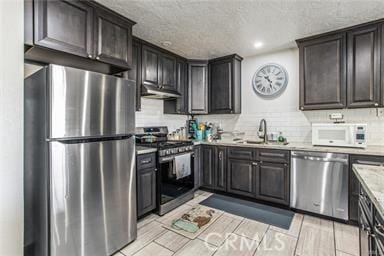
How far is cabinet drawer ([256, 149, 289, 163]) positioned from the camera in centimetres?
278

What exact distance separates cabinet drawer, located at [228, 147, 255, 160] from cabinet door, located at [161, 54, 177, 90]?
144 centimetres

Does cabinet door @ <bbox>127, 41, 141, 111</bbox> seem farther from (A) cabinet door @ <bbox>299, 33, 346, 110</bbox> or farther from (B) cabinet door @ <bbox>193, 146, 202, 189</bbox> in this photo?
(A) cabinet door @ <bbox>299, 33, 346, 110</bbox>

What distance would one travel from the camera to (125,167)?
193cm

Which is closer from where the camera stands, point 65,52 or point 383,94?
point 65,52

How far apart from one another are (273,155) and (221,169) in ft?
2.87

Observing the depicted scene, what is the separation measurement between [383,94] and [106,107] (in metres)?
3.07

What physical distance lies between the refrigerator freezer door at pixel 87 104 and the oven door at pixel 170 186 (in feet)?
2.91

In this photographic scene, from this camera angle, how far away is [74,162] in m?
1.52

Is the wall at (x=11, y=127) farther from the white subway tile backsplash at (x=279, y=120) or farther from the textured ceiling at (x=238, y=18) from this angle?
the white subway tile backsplash at (x=279, y=120)

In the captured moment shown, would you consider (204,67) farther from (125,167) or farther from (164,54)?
(125,167)

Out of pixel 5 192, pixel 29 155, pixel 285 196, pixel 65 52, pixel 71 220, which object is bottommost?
pixel 285 196

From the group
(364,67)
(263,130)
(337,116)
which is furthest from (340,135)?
(263,130)

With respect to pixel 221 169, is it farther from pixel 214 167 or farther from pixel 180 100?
pixel 180 100

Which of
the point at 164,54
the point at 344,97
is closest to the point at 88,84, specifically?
the point at 164,54
